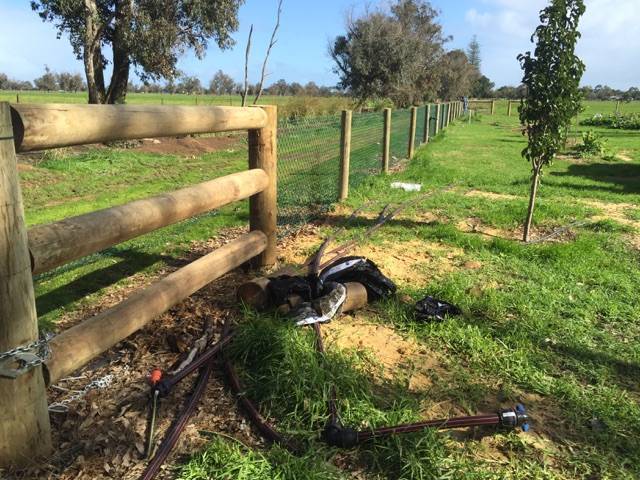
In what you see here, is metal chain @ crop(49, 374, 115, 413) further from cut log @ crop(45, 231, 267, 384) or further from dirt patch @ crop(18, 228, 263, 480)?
cut log @ crop(45, 231, 267, 384)

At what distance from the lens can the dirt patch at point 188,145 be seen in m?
16.2

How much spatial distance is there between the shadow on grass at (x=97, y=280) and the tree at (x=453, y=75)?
47421mm

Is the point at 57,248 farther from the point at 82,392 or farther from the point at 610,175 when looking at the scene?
the point at 610,175

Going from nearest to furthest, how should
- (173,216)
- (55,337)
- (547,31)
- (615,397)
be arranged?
(55,337), (615,397), (173,216), (547,31)

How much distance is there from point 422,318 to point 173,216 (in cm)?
187

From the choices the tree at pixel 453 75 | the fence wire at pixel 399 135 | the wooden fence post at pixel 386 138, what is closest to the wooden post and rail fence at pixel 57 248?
the wooden fence post at pixel 386 138

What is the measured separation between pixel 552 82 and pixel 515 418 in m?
4.61

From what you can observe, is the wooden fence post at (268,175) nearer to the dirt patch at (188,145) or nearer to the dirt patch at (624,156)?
the dirt patch at (188,145)

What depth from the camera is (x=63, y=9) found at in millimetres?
15266

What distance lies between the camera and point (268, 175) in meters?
4.50

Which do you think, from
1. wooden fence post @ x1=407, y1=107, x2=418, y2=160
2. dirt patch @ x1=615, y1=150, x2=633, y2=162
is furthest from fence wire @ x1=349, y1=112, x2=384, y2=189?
dirt patch @ x1=615, y1=150, x2=633, y2=162

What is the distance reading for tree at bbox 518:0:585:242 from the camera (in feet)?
18.8

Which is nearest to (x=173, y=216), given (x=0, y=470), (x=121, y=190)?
(x=0, y=470)

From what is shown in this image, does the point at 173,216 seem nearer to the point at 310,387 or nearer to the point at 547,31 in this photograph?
the point at 310,387
